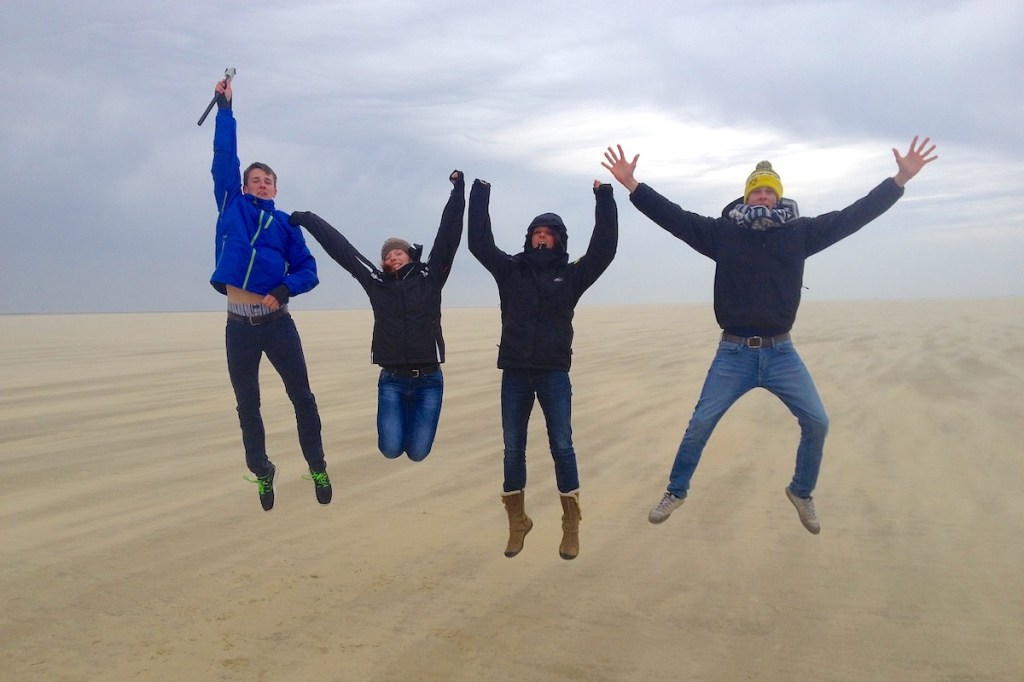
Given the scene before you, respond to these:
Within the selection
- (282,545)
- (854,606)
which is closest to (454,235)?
(282,545)

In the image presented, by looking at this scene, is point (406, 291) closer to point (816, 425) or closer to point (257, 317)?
point (257, 317)

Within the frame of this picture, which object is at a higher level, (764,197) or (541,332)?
(764,197)

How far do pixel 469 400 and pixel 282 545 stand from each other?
17.3 feet

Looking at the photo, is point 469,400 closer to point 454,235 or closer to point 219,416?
point 219,416

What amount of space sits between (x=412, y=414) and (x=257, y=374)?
1.16m

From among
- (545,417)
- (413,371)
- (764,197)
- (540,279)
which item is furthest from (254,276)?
(764,197)

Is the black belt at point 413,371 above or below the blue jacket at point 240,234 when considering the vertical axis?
below

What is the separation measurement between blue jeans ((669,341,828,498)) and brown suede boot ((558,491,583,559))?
75cm

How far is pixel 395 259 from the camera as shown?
198 inches

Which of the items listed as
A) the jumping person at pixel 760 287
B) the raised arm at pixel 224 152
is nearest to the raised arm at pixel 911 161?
the jumping person at pixel 760 287

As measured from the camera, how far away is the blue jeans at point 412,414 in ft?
16.8

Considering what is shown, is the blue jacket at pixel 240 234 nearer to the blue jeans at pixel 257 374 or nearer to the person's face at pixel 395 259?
the blue jeans at pixel 257 374

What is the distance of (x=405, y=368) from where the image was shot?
5074 mm

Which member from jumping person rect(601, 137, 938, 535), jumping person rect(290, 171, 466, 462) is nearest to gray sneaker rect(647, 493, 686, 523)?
jumping person rect(601, 137, 938, 535)
